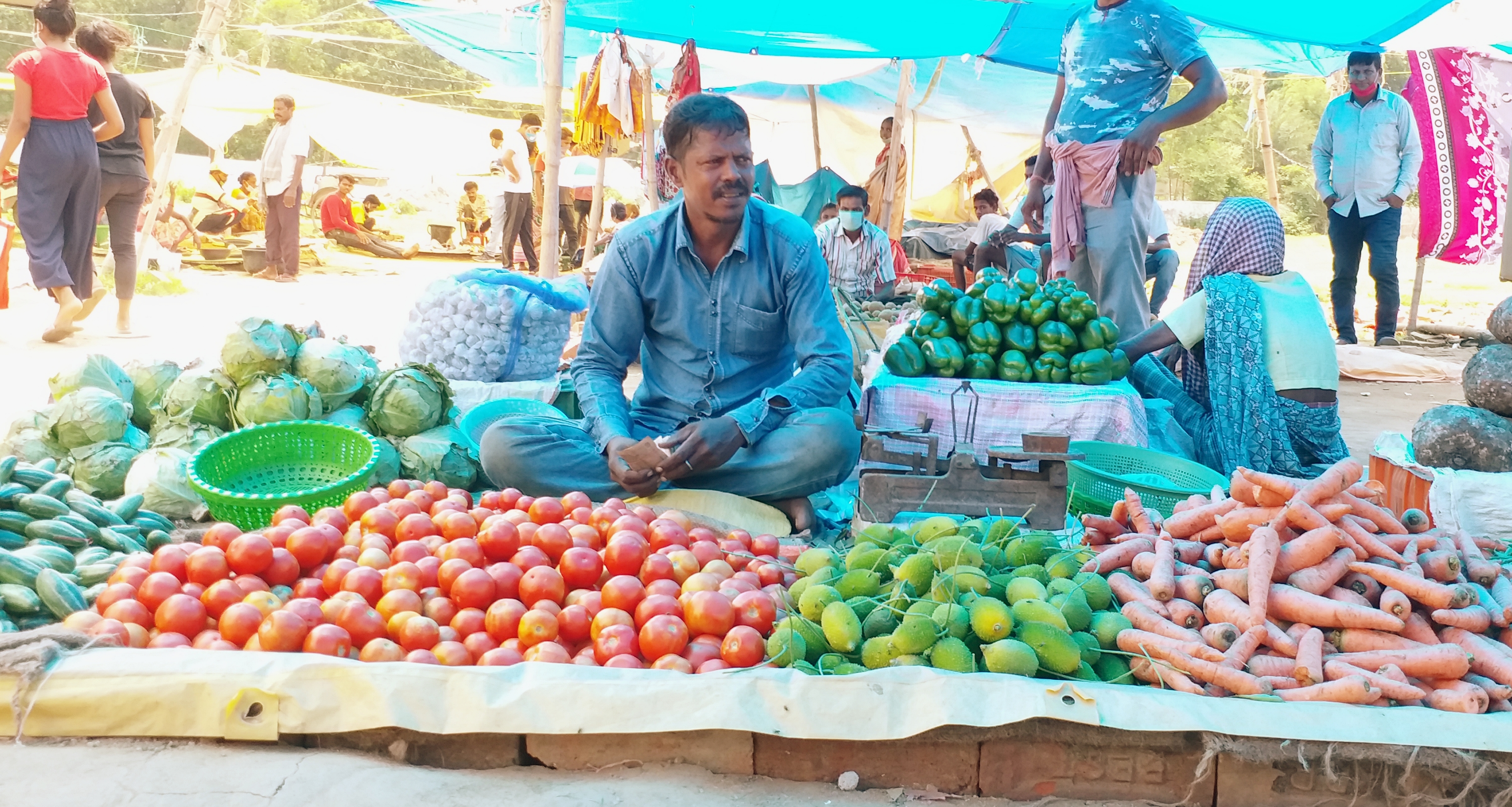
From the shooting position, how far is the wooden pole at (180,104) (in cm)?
867

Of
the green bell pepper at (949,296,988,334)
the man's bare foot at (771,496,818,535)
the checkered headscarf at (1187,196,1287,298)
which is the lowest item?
the man's bare foot at (771,496,818,535)

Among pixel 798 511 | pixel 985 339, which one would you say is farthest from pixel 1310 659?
pixel 985 339

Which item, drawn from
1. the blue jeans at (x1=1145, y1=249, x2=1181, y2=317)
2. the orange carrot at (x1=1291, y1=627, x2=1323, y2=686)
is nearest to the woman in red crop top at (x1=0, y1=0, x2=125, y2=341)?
the orange carrot at (x1=1291, y1=627, x2=1323, y2=686)

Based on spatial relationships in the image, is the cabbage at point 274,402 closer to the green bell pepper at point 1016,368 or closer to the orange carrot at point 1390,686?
the green bell pepper at point 1016,368

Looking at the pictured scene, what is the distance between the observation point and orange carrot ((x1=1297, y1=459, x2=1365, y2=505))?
2602mm

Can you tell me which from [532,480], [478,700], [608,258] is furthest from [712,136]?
[478,700]

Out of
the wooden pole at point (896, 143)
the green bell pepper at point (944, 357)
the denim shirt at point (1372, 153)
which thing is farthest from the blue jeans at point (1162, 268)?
the green bell pepper at point (944, 357)

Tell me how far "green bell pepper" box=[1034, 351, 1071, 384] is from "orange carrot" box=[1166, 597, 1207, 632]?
2.11 meters

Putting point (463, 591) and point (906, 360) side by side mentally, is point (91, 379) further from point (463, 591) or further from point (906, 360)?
point (906, 360)

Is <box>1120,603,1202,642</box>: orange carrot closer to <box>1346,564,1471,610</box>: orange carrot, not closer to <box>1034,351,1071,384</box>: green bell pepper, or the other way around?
<box>1346,564,1471,610</box>: orange carrot

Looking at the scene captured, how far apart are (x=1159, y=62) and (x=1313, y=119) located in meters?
29.1

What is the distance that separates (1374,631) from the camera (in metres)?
2.34

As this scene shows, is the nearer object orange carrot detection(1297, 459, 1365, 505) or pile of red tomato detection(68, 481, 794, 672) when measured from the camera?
pile of red tomato detection(68, 481, 794, 672)

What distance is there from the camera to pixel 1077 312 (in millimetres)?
4582
